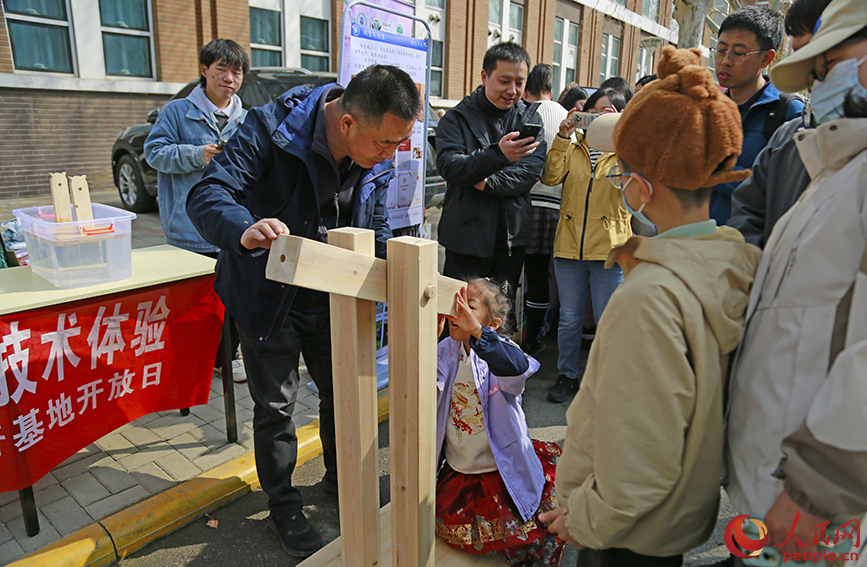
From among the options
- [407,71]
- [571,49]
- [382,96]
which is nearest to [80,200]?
[382,96]

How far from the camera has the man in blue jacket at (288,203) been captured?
2021mm

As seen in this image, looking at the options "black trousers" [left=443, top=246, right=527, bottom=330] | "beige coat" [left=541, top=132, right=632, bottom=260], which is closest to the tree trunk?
"beige coat" [left=541, top=132, right=632, bottom=260]

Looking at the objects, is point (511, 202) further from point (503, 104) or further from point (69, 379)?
point (69, 379)

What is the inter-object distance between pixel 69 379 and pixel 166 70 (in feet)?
32.4

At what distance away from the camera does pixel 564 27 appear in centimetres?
2198

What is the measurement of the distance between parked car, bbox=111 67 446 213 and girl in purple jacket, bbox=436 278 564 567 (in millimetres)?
5168

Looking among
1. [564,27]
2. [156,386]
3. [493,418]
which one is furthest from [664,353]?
[564,27]

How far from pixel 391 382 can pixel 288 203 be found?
2.82ft

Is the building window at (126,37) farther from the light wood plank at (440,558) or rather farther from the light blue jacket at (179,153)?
the light wood plank at (440,558)

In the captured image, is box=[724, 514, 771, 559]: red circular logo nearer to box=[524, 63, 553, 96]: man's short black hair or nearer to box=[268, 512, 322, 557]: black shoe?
box=[268, 512, 322, 557]: black shoe

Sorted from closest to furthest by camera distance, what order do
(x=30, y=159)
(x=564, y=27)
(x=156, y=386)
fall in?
(x=156, y=386)
(x=30, y=159)
(x=564, y=27)

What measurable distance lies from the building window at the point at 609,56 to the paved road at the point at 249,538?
2555cm

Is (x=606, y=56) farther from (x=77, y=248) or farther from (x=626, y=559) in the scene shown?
(x=626, y=559)

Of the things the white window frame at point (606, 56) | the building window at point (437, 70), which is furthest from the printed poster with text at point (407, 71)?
the white window frame at point (606, 56)
